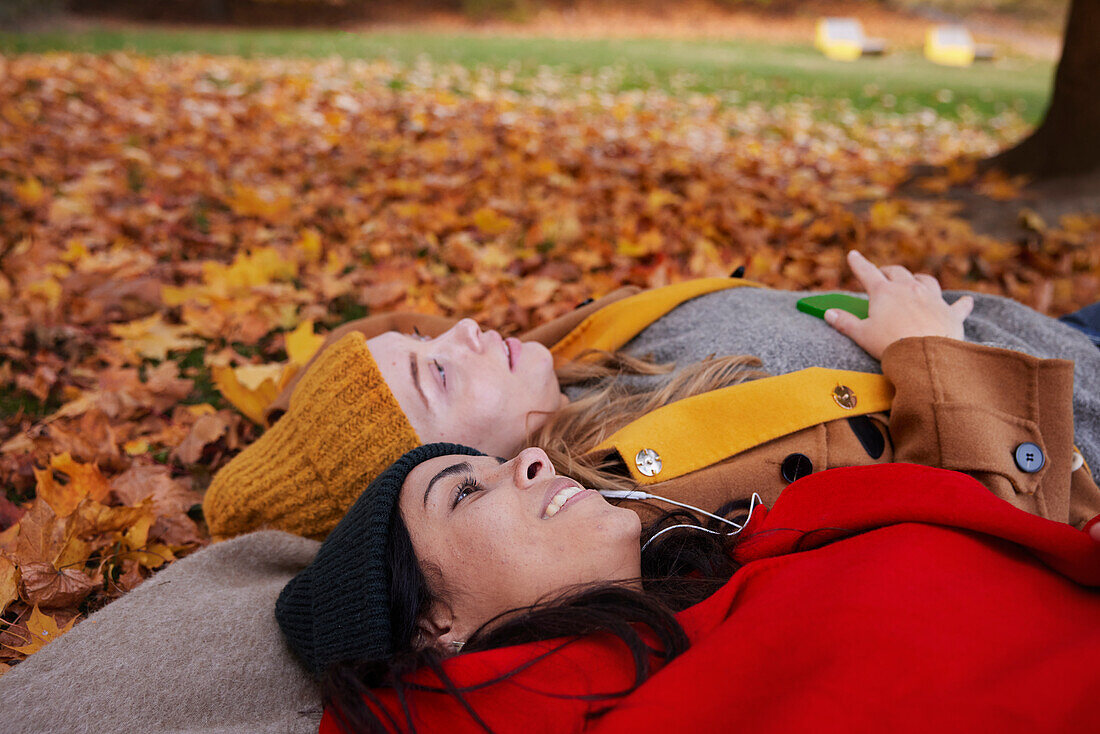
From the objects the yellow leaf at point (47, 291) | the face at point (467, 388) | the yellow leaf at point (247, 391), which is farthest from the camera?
the yellow leaf at point (47, 291)

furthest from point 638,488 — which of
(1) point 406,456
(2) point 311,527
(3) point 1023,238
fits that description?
(3) point 1023,238

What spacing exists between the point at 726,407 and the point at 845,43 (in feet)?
56.2

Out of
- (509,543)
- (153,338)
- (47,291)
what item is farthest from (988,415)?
(47,291)

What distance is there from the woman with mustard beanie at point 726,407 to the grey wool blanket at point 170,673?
36cm

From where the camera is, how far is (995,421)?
1.69 meters

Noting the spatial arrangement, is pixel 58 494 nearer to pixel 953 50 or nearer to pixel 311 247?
pixel 311 247

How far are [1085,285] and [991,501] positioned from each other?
2.90 m

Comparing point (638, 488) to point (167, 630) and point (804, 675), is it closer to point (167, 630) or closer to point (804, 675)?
point (804, 675)

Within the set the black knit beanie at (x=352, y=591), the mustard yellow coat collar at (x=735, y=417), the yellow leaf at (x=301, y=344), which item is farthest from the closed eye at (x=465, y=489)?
the yellow leaf at (x=301, y=344)

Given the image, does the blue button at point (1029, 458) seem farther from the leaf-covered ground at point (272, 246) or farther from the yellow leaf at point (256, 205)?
the yellow leaf at point (256, 205)

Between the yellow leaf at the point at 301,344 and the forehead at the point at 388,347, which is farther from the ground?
the forehead at the point at 388,347

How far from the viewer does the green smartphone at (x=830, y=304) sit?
7.20 feet

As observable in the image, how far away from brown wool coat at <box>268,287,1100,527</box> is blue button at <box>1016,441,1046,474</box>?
0.01 meters

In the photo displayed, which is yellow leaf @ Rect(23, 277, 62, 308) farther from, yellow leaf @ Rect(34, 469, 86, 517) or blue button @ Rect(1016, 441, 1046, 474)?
blue button @ Rect(1016, 441, 1046, 474)
